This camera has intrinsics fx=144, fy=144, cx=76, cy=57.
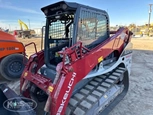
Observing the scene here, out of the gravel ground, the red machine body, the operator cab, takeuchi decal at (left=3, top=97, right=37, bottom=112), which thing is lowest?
the gravel ground

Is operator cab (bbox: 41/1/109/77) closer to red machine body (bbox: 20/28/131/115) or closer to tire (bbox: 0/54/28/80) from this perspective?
red machine body (bbox: 20/28/131/115)

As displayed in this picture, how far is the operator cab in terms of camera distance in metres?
2.48

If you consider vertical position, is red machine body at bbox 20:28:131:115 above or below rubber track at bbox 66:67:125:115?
above

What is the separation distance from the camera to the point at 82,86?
2773 millimetres

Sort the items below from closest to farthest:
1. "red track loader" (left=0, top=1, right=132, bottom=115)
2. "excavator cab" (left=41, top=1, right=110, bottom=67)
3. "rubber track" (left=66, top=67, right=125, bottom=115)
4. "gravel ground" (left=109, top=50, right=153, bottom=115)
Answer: "red track loader" (left=0, top=1, right=132, bottom=115), "rubber track" (left=66, top=67, right=125, bottom=115), "excavator cab" (left=41, top=1, right=110, bottom=67), "gravel ground" (left=109, top=50, right=153, bottom=115)

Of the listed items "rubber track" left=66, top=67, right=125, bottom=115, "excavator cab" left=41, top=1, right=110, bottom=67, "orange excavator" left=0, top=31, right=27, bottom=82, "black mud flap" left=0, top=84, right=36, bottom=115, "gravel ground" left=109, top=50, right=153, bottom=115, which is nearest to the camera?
"black mud flap" left=0, top=84, right=36, bottom=115

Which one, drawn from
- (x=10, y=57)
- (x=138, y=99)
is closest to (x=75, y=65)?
(x=138, y=99)

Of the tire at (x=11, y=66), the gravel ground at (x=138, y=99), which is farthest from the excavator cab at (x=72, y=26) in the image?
the tire at (x=11, y=66)

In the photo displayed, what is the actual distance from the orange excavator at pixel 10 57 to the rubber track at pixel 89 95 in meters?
3.24

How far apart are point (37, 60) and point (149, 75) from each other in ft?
14.7

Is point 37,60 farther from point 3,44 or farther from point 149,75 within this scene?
point 149,75

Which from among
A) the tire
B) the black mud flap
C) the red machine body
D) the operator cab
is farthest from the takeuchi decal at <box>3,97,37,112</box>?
Answer: the tire

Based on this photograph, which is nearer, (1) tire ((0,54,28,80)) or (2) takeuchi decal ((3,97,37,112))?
(2) takeuchi decal ((3,97,37,112))

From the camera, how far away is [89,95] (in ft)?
8.20
